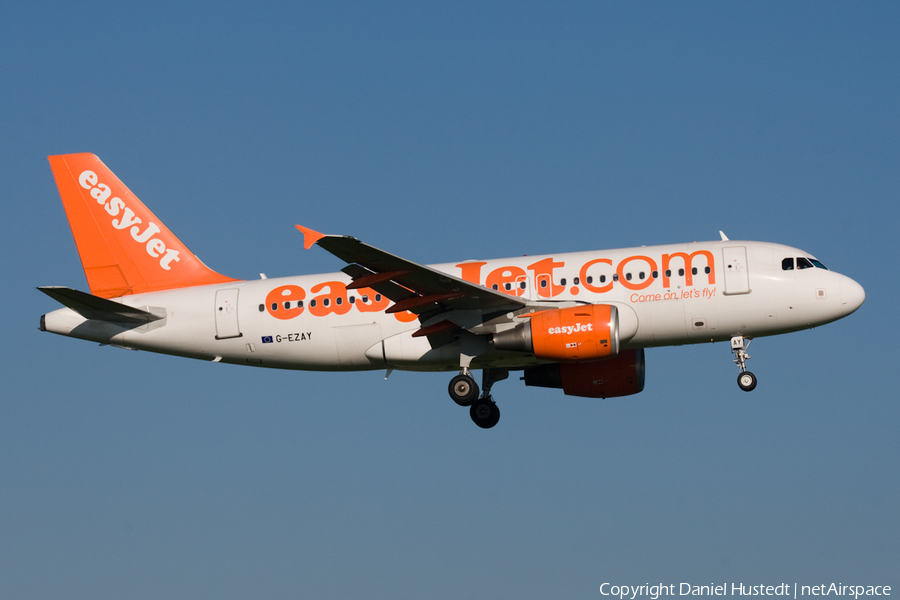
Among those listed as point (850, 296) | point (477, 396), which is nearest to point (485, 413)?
point (477, 396)

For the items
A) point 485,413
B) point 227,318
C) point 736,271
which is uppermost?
point 736,271

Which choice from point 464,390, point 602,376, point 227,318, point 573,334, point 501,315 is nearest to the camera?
point 573,334

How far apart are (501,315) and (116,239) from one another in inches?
570

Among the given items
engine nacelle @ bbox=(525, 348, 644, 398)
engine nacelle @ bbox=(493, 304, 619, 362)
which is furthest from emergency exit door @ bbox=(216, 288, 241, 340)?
engine nacelle @ bbox=(525, 348, 644, 398)

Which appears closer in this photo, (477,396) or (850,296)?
(850,296)

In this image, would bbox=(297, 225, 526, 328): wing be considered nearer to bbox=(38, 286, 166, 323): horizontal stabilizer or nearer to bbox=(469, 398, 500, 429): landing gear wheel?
bbox=(469, 398, 500, 429): landing gear wheel

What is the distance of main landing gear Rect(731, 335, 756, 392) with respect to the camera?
34000 millimetres

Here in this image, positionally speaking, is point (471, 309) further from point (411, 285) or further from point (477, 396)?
point (477, 396)

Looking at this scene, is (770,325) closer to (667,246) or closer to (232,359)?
(667,246)

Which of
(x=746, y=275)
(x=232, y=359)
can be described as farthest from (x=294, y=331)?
(x=746, y=275)

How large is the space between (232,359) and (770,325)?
17.0 meters

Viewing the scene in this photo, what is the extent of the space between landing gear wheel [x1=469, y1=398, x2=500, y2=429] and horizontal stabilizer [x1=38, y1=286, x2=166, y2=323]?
10651 mm

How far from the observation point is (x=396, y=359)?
35031 mm

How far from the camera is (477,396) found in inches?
1390
